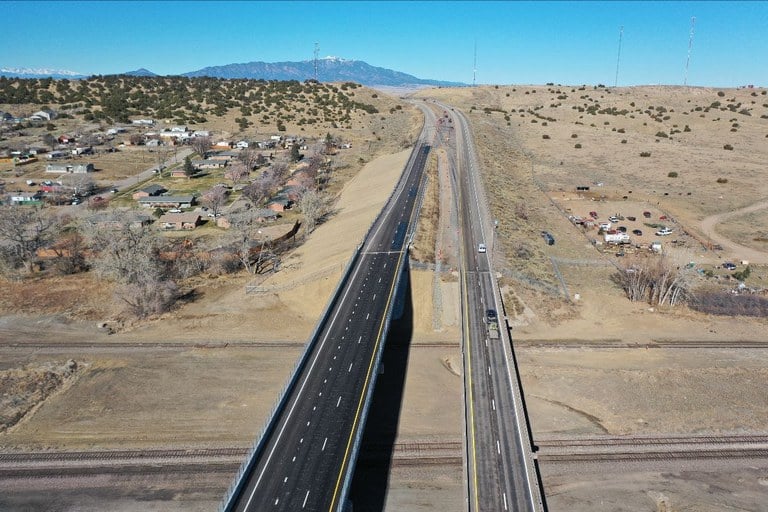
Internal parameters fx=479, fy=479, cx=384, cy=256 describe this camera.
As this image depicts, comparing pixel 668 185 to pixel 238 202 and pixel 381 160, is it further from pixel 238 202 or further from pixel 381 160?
pixel 238 202

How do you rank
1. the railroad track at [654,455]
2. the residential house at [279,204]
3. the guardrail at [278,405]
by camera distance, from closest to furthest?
the guardrail at [278,405] → the railroad track at [654,455] → the residential house at [279,204]

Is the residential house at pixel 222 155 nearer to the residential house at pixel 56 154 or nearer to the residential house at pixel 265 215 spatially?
the residential house at pixel 56 154

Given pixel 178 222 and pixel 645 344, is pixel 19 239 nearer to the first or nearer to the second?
pixel 178 222

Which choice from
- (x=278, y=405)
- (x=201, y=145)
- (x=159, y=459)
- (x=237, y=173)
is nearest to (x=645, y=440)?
(x=278, y=405)

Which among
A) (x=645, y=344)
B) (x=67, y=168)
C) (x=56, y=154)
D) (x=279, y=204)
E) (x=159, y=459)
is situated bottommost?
(x=159, y=459)

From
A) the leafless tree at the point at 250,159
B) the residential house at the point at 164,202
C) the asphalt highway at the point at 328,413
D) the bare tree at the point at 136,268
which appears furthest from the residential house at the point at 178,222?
the asphalt highway at the point at 328,413

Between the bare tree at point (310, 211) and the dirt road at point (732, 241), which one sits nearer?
the dirt road at point (732, 241)

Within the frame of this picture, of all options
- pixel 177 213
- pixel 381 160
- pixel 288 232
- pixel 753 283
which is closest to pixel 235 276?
pixel 288 232
